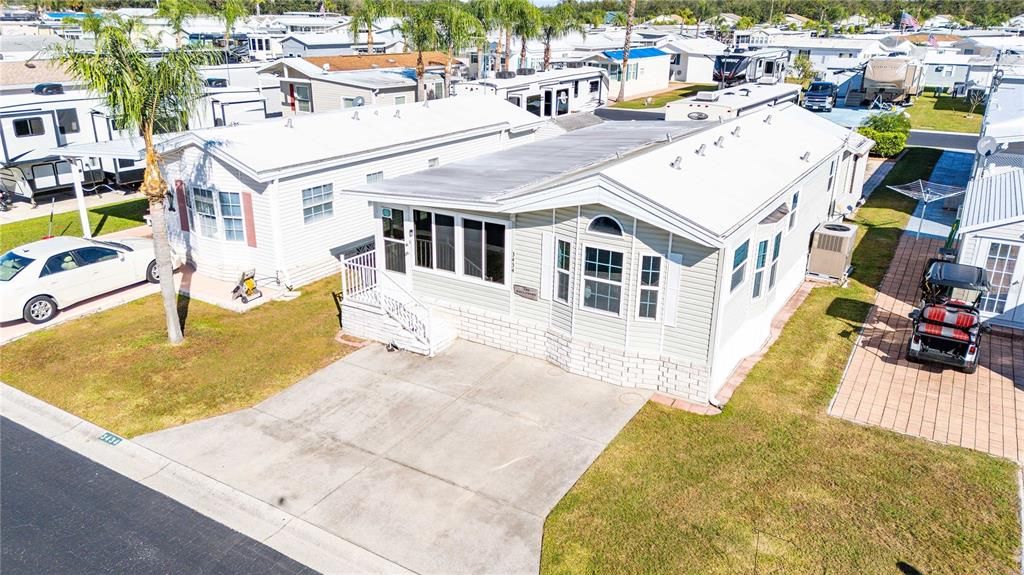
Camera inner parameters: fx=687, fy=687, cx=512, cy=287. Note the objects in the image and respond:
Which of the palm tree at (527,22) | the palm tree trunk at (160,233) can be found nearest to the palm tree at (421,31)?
the palm tree at (527,22)

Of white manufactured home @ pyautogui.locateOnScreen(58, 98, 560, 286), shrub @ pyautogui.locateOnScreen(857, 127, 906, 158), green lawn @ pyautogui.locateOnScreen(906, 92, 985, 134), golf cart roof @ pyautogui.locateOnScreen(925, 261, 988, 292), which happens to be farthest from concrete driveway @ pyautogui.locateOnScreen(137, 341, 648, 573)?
green lawn @ pyautogui.locateOnScreen(906, 92, 985, 134)

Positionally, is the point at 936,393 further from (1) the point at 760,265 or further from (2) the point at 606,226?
(2) the point at 606,226

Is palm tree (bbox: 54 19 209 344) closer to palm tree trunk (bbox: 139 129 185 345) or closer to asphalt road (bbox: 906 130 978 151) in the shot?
palm tree trunk (bbox: 139 129 185 345)

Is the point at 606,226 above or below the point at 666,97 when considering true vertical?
above

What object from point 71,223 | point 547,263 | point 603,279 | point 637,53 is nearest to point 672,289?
point 603,279

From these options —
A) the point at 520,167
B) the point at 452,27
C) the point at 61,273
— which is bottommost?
the point at 61,273

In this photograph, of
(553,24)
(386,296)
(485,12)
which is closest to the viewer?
(386,296)

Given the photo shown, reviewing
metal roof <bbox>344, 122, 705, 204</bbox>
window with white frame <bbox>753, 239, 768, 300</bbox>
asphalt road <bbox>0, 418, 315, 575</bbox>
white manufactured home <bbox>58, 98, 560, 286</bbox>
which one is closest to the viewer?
asphalt road <bbox>0, 418, 315, 575</bbox>
